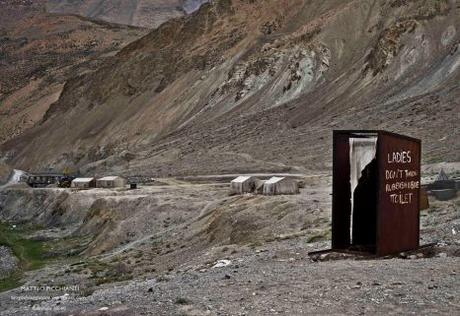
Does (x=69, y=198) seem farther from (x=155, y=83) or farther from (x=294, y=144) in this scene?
(x=155, y=83)

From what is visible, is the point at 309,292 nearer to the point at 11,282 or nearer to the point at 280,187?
the point at 11,282

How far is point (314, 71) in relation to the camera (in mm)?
80312

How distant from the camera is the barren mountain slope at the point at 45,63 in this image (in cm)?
14400

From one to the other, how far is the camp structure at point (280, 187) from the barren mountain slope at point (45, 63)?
10225 centimetres

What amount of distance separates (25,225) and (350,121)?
89.6 feet

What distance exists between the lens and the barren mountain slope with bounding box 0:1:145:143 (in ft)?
472

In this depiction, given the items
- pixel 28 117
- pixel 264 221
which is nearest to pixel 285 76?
pixel 264 221

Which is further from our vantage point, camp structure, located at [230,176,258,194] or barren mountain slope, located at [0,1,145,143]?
barren mountain slope, located at [0,1,145,143]

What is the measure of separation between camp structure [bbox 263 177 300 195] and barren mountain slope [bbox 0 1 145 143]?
335ft

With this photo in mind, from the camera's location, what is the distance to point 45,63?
17600cm

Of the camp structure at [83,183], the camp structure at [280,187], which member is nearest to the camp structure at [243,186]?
the camp structure at [280,187]

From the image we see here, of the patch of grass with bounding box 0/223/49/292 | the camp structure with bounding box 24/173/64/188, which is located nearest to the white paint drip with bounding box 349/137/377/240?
the patch of grass with bounding box 0/223/49/292

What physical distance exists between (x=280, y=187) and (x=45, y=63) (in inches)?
5767

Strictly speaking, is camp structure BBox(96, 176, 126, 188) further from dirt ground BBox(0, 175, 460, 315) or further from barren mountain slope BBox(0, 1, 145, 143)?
barren mountain slope BBox(0, 1, 145, 143)
